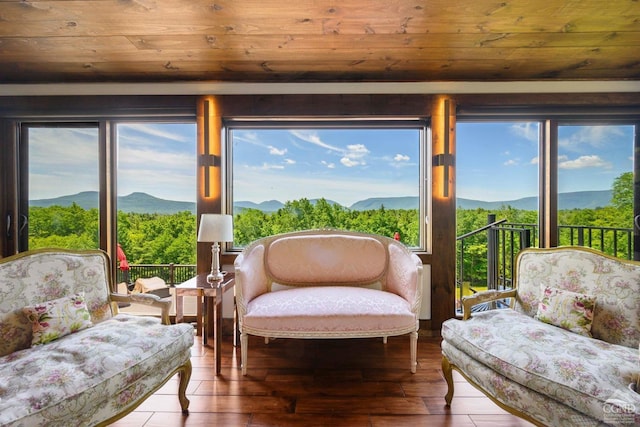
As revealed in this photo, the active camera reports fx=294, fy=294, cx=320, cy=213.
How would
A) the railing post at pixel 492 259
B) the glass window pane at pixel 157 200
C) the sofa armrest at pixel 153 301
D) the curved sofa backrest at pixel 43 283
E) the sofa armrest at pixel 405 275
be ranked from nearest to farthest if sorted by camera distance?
the curved sofa backrest at pixel 43 283
the sofa armrest at pixel 153 301
the sofa armrest at pixel 405 275
the glass window pane at pixel 157 200
the railing post at pixel 492 259

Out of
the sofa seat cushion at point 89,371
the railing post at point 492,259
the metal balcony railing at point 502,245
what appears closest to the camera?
the sofa seat cushion at point 89,371

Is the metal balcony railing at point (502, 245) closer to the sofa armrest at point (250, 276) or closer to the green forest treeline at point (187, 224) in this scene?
the green forest treeline at point (187, 224)

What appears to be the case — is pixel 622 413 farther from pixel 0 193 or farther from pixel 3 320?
pixel 0 193

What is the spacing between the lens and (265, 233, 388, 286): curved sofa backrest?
2572 millimetres

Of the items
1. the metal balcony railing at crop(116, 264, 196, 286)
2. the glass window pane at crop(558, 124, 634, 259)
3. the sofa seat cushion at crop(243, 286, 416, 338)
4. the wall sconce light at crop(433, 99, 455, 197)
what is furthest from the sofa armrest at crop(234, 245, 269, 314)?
the glass window pane at crop(558, 124, 634, 259)

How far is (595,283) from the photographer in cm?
175

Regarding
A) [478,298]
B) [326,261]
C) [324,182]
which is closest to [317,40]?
[324,182]

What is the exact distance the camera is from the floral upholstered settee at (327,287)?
78.8 inches

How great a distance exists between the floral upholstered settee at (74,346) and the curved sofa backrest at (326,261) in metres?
0.97

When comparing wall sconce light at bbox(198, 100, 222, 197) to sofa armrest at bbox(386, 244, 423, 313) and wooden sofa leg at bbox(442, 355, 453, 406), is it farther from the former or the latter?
wooden sofa leg at bbox(442, 355, 453, 406)

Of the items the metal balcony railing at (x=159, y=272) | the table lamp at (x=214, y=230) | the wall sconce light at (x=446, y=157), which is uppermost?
the wall sconce light at (x=446, y=157)

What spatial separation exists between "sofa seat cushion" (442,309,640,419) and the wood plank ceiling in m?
1.97

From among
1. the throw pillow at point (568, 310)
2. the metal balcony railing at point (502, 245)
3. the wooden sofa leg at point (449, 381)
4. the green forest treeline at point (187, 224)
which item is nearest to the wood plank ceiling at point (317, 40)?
the green forest treeline at point (187, 224)

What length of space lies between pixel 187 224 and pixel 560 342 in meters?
3.02
